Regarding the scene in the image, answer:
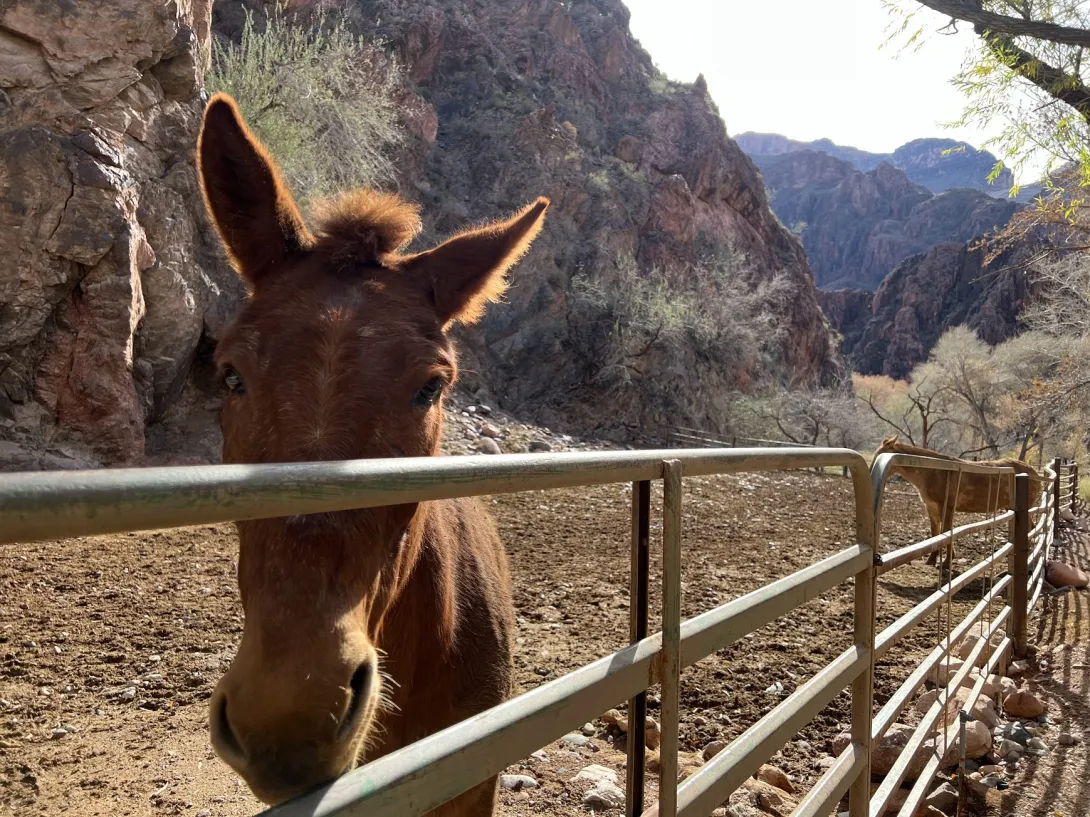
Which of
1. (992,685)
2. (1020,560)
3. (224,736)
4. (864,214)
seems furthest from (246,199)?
(864,214)

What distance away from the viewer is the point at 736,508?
1179 centimetres

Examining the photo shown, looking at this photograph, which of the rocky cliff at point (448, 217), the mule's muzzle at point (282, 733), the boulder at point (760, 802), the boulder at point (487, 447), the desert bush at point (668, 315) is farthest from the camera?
the desert bush at point (668, 315)

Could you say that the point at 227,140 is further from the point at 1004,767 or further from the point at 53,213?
the point at 53,213

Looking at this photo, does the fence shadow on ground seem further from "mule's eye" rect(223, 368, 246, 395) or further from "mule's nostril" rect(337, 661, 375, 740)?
"mule's eye" rect(223, 368, 246, 395)

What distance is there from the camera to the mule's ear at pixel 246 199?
2.17 meters

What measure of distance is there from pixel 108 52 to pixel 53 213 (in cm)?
305

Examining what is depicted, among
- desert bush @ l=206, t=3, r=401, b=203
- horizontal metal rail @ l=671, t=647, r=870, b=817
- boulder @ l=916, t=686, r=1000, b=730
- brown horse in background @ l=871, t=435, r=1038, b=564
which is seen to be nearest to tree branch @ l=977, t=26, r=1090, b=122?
brown horse in background @ l=871, t=435, r=1038, b=564

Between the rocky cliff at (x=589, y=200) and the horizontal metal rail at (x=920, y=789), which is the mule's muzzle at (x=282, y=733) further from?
the rocky cliff at (x=589, y=200)

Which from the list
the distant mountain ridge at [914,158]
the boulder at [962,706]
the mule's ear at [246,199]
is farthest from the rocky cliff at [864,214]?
the mule's ear at [246,199]

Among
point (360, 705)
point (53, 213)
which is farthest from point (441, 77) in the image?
point (360, 705)

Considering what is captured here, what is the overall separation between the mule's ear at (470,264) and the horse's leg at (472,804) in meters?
1.72

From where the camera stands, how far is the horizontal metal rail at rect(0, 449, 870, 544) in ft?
1.70

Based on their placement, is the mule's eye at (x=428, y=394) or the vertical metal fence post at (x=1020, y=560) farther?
the vertical metal fence post at (x=1020, y=560)

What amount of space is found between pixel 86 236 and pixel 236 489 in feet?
35.8
